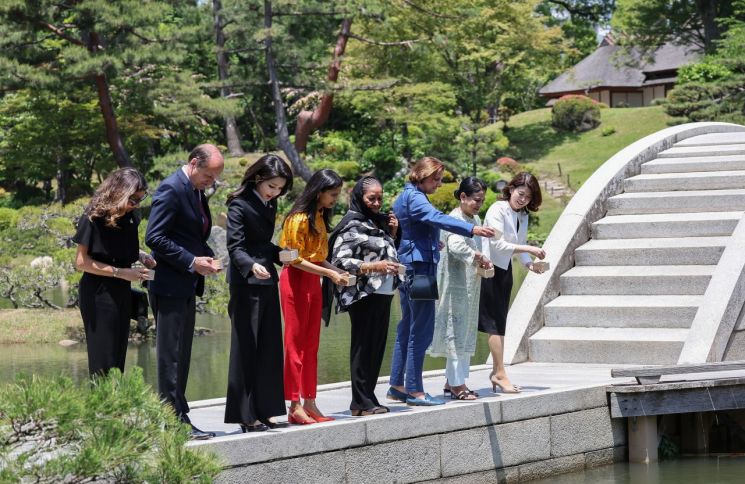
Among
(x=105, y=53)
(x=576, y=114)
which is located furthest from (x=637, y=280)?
(x=576, y=114)

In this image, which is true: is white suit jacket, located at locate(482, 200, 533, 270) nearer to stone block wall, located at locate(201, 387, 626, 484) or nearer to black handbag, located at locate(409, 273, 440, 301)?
black handbag, located at locate(409, 273, 440, 301)

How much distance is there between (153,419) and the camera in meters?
4.40

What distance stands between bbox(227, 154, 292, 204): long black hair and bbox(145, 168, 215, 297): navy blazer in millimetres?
299

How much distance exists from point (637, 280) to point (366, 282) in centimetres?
437

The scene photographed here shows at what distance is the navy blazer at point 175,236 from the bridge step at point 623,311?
488cm

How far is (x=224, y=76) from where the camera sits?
33.5 m

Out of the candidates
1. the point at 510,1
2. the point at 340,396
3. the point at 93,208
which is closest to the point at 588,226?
the point at 340,396

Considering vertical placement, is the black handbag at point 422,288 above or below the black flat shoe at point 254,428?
above

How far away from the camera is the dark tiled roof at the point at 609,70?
48.0m

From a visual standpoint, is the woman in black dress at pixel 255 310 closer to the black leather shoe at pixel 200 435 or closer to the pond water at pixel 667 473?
the black leather shoe at pixel 200 435

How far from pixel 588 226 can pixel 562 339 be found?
2.02m

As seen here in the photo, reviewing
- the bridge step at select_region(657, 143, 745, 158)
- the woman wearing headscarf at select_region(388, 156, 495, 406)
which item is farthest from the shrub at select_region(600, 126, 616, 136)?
the woman wearing headscarf at select_region(388, 156, 495, 406)

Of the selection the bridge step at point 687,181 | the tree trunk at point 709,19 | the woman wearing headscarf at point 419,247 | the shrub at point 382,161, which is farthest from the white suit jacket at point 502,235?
the tree trunk at point 709,19

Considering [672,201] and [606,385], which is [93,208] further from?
[672,201]
